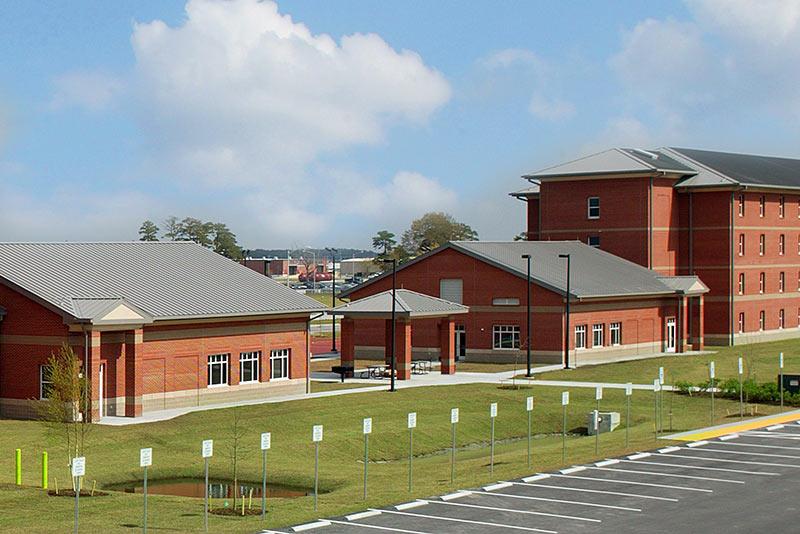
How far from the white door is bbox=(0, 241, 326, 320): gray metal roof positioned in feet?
106

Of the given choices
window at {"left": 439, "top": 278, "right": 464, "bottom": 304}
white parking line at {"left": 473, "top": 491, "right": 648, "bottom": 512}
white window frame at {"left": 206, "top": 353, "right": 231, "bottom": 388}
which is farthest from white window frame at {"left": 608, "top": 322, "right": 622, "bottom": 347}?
white parking line at {"left": 473, "top": 491, "right": 648, "bottom": 512}

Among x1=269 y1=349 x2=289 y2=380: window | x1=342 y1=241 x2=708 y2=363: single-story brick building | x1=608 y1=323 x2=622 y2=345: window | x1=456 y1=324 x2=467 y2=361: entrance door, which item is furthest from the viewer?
x1=608 y1=323 x2=622 y2=345: window

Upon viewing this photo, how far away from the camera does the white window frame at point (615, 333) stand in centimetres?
7738

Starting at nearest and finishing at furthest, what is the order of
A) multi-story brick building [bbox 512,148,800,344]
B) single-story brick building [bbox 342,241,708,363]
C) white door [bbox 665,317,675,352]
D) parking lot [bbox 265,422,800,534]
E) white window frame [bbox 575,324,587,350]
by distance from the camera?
parking lot [bbox 265,422,800,534]
single-story brick building [bbox 342,241,708,363]
white window frame [bbox 575,324,587,350]
white door [bbox 665,317,675,352]
multi-story brick building [bbox 512,148,800,344]

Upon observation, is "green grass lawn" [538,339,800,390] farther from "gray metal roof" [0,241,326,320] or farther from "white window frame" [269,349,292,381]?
"gray metal roof" [0,241,326,320]

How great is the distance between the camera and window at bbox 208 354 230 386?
52.8m

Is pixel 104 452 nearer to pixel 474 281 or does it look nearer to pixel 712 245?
pixel 474 281

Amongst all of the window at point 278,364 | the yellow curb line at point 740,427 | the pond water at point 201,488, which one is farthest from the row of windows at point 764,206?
the pond water at point 201,488

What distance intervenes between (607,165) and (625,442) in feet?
162

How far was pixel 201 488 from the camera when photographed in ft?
121

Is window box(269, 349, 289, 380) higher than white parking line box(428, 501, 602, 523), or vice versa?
window box(269, 349, 289, 380)

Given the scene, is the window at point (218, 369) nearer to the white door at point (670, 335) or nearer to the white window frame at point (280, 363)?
the white window frame at point (280, 363)

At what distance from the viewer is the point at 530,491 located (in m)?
32.0

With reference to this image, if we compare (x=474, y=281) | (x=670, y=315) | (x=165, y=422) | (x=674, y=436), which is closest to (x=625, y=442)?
(x=674, y=436)
